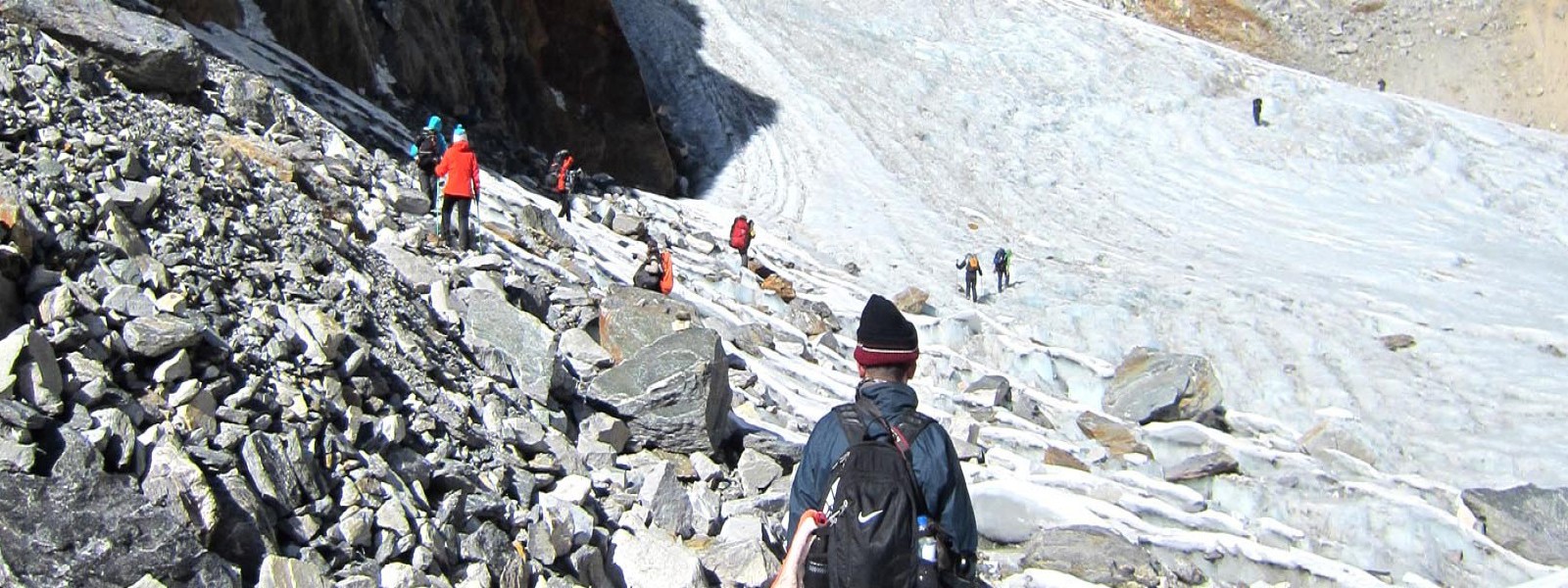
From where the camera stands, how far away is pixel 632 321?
10078 mm

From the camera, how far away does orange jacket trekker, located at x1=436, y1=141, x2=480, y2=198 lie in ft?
35.8

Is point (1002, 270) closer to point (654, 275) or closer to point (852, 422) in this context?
point (654, 275)

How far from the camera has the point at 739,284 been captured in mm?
17062

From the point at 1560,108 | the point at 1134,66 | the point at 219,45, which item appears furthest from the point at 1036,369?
the point at 1560,108

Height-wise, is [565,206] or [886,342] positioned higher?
[886,342]

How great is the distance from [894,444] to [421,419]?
4.05 m

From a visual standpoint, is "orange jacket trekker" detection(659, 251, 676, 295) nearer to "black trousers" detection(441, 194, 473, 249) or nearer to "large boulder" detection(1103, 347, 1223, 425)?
"black trousers" detection(441, 194, 473, 249)

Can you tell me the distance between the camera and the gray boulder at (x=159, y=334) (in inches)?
229

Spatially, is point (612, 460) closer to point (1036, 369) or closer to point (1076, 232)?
point (1036, 369)

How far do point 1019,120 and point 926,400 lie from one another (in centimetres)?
2031

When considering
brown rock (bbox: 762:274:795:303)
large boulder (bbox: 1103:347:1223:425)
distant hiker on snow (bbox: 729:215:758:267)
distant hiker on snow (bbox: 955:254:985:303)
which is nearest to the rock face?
large boulder (bbox: 1103:347:1223:425)

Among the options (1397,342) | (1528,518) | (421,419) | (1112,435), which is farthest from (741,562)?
(1397,342)

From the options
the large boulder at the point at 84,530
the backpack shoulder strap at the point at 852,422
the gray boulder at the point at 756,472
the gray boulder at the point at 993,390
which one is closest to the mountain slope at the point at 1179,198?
the gray boulder at the point at 993,390

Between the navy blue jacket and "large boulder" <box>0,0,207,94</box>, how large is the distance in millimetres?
9504
